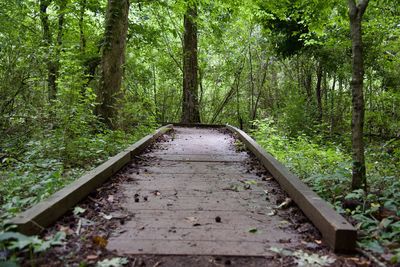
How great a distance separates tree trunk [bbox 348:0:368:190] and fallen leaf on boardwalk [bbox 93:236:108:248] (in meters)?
2.90

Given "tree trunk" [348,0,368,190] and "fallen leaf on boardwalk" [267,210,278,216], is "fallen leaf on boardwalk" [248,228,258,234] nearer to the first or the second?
"fallen leaf on boardwalk" [267,210,278,216]

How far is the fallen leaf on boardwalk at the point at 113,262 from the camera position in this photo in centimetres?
240

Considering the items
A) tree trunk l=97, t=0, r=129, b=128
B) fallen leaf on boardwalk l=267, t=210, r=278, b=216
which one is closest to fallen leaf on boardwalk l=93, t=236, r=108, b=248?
fallen leaf on boardwalk l=267, t=210, r=278, b=216

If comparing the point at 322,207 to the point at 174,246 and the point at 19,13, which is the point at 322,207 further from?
the point at 19,13

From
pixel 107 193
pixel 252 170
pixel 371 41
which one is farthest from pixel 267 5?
pixel 107 193

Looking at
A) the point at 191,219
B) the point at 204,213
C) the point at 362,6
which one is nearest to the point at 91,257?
the point at 191,219

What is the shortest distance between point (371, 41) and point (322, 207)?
12306 mm

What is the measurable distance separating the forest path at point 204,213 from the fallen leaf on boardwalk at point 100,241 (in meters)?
0.04

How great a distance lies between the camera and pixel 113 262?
95.9 inches

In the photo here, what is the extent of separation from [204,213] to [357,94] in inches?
89.6

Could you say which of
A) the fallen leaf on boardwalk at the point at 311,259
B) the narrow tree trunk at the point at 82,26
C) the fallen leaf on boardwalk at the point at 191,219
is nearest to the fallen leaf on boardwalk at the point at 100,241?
the fallen leaf on boardwalk at the point at 191,219

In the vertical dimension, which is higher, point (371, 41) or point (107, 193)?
point (371, 41)

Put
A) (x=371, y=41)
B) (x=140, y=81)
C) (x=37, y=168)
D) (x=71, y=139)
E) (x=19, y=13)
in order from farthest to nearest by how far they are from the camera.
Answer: (x=140, y=81) → (x=371, y=41) → (x=19, y=13) → (x=71, y=139) → (x=37, y=168)

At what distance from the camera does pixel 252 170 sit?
5.89m
